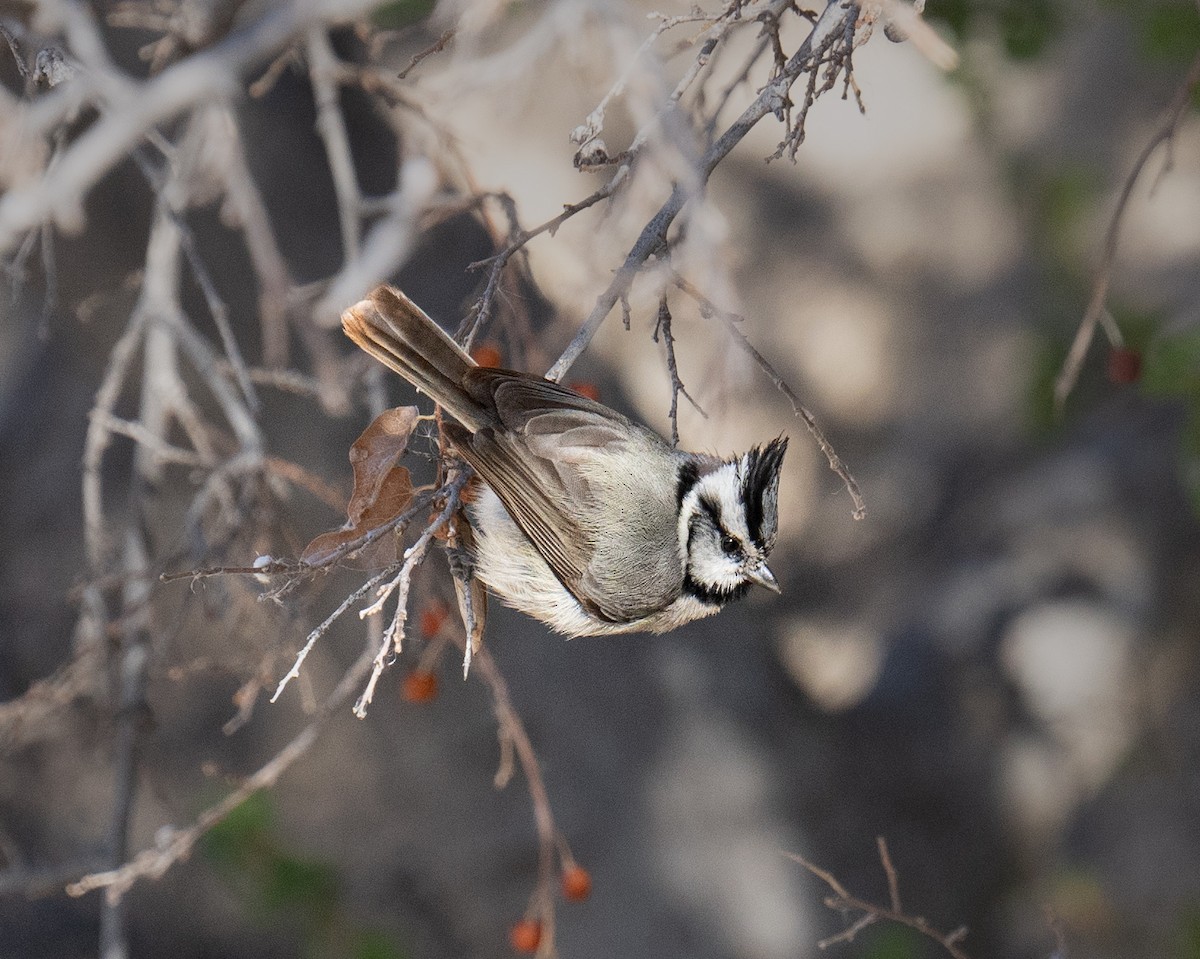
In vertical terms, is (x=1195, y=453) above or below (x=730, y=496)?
below

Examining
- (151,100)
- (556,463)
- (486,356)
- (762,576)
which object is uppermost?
(151,100)

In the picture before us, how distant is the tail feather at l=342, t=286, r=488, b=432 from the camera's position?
6.88ft

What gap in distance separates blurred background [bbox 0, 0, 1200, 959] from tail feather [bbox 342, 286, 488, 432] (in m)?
1.96

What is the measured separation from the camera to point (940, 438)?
4863 mm

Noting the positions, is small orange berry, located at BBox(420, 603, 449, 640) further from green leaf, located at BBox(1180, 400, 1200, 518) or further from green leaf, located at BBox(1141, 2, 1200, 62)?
green leaf, located at BBox(1141, 2, 1200, 62)

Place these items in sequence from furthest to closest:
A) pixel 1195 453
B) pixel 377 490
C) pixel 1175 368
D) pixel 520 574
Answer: pixel 1195 453
pixel 1175 368
pixel 520 574
pixel 377 490

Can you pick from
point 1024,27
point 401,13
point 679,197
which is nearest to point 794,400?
point 679,197

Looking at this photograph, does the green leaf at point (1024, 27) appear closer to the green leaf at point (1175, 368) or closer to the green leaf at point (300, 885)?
the green leaf at point (1175, 368)

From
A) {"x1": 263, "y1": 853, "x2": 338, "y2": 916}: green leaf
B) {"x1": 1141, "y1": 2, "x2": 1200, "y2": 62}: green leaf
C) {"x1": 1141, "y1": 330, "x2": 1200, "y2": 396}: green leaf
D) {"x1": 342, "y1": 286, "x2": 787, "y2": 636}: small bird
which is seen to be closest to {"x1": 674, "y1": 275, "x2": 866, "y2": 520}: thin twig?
{"x1": 342, "y1": 286, "x2": 787, "y2": 636}: small bird

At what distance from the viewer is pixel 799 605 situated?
4.88 meters

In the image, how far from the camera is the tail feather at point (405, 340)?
2.10 m

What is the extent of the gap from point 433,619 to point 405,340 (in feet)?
2.94

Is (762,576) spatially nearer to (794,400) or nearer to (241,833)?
(794,400)

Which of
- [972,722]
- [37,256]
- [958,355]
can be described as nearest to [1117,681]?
[972,722]
